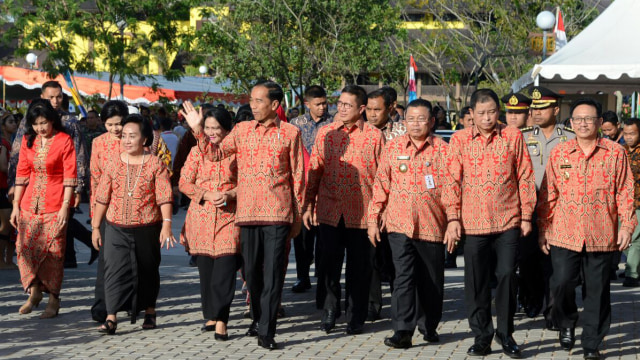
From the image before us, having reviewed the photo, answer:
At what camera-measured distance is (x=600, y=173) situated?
7320 millimetres

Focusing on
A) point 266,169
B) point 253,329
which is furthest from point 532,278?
point 266,169

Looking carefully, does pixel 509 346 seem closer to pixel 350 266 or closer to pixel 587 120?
pixel 350 266

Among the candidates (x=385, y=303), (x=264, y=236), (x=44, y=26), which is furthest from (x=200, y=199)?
(x=44, y=26)

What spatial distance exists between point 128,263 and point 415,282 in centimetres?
237

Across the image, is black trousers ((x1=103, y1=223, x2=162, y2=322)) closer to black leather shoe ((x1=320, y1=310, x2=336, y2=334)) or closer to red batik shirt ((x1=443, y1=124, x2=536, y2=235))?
black leather shoe ((x1=320, y1=310, x2=336, y2=334))

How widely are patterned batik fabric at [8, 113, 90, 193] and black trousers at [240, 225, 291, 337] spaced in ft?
7.34

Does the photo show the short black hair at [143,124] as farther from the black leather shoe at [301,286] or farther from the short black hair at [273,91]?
the black leather shoe at [301,286]

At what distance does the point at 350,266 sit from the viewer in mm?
8422

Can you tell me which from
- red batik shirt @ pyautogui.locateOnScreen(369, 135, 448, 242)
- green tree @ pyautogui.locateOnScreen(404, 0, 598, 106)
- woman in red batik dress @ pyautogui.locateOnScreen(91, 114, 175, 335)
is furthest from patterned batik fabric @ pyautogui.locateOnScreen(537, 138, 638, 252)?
green tree @ pyautogui.locateOnScreen(404, 0, 598, 106)

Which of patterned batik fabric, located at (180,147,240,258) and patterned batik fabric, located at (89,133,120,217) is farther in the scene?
patterned batik fabric, located at (89,133,120,217)

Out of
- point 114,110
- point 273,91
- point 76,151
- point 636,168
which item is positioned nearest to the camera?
point 273,91

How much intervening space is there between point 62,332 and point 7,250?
400 cm

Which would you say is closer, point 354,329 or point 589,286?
point 589,286

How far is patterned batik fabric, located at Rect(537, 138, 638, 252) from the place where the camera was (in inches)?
287
